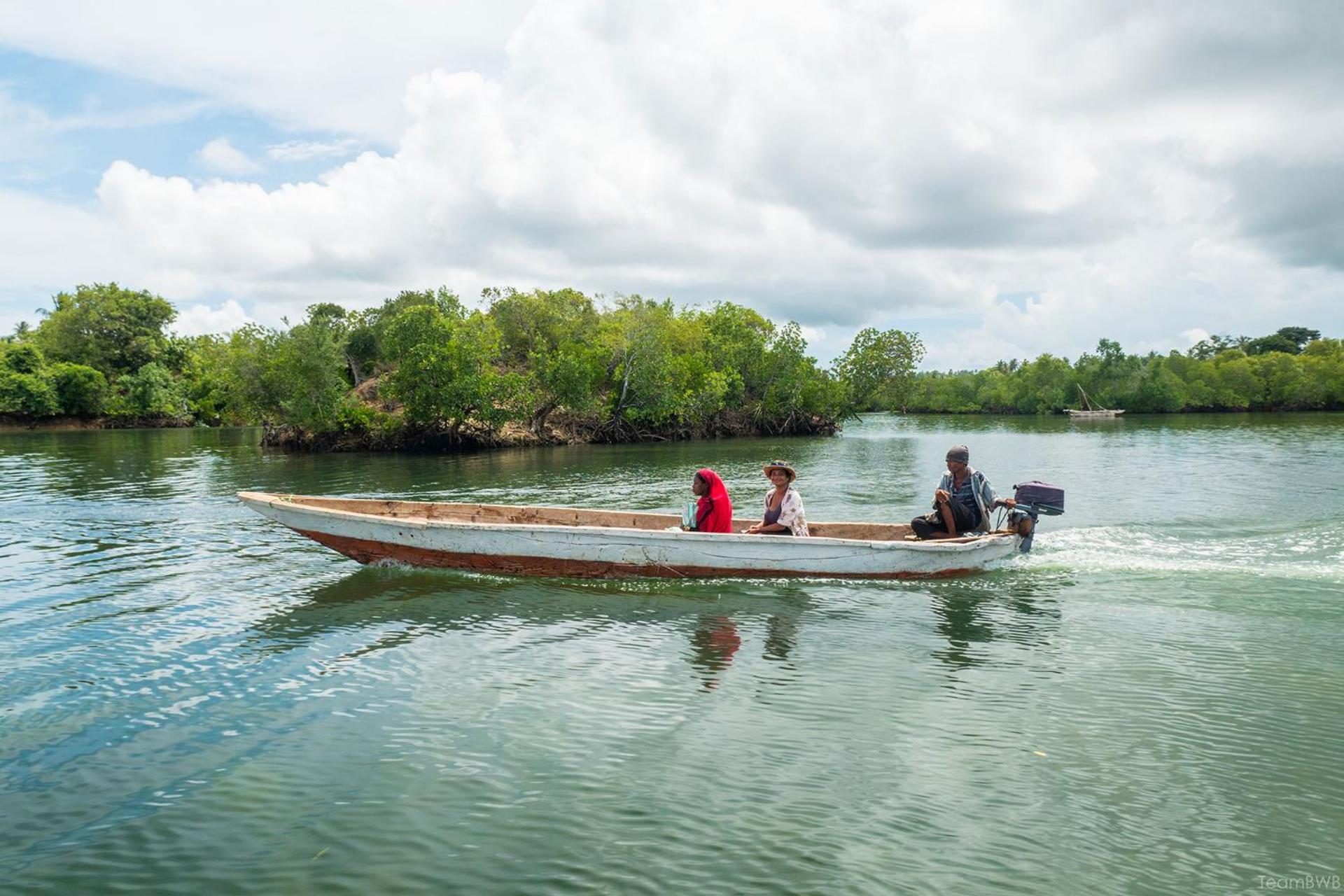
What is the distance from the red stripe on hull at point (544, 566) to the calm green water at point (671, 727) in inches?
8.3

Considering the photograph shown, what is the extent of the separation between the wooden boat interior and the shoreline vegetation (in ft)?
88.9

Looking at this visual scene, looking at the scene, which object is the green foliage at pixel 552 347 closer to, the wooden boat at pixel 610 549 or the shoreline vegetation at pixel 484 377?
the shoreline vegetation at pixel 484 377

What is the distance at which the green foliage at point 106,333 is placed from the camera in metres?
70.6

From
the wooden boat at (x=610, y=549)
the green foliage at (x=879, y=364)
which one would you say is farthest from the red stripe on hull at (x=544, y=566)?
the green foliage at (x=879, y=364)

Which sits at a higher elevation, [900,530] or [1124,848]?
[900,530]

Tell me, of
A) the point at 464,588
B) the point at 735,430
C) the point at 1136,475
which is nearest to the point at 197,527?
the point at 464,588

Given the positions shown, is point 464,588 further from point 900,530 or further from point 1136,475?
point 1136,475

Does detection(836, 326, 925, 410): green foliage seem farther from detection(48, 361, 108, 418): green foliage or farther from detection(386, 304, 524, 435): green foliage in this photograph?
detection(48, 361, 108, 418): green foliage

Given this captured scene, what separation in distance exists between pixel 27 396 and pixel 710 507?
236 feet

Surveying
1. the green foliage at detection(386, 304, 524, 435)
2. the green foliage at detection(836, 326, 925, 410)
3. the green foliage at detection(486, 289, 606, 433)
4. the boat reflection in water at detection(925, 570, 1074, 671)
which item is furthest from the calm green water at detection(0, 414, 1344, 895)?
the green foliage at detection(836, 326, 925, 410)

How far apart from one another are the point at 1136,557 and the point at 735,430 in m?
44.1

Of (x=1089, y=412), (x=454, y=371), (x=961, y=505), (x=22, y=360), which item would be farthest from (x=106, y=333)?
(x=1089, y=412)

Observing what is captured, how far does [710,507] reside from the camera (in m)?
11.4

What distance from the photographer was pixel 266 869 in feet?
14.6
